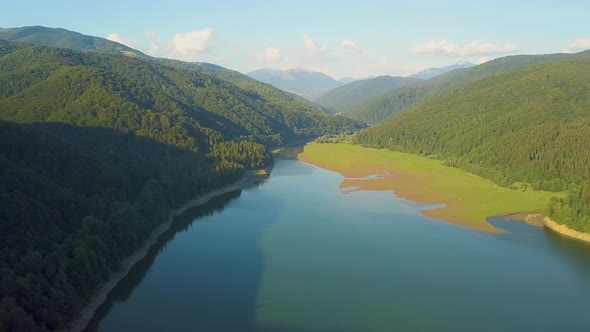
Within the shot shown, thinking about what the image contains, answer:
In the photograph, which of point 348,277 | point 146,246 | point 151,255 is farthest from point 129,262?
point 348,277

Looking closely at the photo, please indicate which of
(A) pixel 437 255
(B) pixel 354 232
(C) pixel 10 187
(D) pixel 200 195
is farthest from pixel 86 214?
(A) pixel 437 255

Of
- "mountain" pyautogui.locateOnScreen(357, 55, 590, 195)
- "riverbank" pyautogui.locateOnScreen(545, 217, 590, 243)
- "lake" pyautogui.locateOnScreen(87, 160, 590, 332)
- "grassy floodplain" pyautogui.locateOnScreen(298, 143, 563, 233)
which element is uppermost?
"mountain" pyautogui.locateOnScreen(357, 55, 590, 195)

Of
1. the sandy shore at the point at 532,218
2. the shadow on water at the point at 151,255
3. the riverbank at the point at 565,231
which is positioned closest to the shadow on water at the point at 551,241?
the riverbank at the point at 565,231

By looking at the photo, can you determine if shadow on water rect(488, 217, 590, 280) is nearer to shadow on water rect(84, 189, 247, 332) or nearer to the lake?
the lake

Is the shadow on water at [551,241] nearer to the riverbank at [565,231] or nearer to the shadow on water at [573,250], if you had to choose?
the shadow on water at [573,250]

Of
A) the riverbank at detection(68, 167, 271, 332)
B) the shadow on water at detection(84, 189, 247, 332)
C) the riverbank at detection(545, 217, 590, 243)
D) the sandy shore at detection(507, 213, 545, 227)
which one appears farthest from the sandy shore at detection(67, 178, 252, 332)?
the riverbank at detection(545, 217, 590, 243)

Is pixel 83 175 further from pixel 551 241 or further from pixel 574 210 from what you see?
pixel 574 210

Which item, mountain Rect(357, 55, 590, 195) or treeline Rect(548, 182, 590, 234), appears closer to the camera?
treeline Rect(548, 182, 590, 234)

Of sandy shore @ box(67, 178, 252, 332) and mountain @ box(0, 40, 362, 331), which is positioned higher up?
mountain @ box(0, 40, 362, 331)

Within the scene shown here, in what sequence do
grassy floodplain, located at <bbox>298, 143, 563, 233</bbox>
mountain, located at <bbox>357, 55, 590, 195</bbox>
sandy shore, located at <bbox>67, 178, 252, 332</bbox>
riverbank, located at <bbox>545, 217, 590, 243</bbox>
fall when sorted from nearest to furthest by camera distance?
sandy shore, located at <bbox>67, 178, 252, 332</bbox>
riverbank, located at <bbox>545, 217, 590, 243</bbox>
grassy floodplain, located at <bbox>298, 143, 563, 233</bbox>
mountain, located at <bbox>357, 55, 590, 195</bbox>
